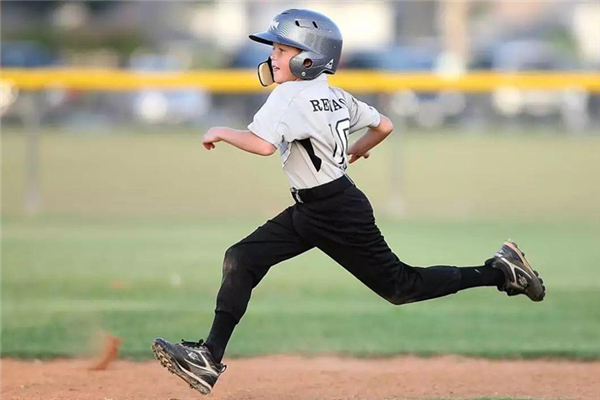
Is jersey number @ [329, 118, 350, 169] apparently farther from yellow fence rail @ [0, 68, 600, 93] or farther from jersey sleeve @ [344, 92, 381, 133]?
yellow fence rail @ [0, 68, 600, 93]

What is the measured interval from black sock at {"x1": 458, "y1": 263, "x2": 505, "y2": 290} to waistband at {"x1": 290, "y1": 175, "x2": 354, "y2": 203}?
33.8 inches

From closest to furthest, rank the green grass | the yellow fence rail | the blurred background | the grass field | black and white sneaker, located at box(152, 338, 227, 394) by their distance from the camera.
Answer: black and white sneaker, located at box(152, 338, 227, 394)
the green grass
the grass field
the blurred background
the yellow fence rail

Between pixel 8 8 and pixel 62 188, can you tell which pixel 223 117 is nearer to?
pixel 62 188

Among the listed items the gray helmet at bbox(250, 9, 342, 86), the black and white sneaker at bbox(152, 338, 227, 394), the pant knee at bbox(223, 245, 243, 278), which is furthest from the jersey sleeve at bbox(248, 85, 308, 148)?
the black and white sneaker at bbox(152, 338, 227, 394)

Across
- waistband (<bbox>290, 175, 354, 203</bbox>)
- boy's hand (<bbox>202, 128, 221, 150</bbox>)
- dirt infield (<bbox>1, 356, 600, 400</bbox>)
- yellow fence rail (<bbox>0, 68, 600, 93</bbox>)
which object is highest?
yellow fence rail (<bbox>0, 68, 600, 93</bbox>)

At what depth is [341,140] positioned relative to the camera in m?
5.81

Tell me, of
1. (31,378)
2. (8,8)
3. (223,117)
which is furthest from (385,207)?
(8,8)

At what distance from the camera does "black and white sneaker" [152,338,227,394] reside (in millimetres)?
5523

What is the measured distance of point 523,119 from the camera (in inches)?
1196

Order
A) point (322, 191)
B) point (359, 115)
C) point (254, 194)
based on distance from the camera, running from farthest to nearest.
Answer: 1. point (254, 194)
2. point (359, 115)
3. point (322, 191)

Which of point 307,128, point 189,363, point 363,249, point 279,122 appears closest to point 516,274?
point 363,249

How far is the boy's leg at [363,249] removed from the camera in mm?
5766

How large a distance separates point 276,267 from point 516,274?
5.24m

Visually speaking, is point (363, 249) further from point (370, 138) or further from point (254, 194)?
point (254, 194)
